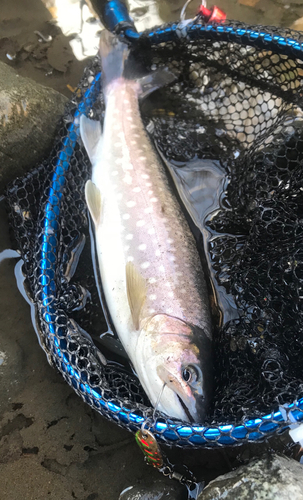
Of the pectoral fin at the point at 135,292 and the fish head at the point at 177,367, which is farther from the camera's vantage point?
the pectoral fin at the point at 135,292

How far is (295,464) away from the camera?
181 centimetres

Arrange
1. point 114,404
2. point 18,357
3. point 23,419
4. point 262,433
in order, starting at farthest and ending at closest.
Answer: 1. point 18,357
2. point 23,419
3. point 114,404
4. point 262,433

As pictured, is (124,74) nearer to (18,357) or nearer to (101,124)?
(101,124)

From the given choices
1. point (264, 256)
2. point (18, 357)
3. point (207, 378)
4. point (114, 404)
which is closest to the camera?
point (114, 404)

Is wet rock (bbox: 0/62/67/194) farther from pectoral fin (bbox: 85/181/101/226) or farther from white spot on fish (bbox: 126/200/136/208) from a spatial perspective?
white spot on fish (bbox: 126/200/136/208)

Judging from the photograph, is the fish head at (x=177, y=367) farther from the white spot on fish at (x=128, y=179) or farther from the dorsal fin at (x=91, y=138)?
the dorsal fin at (x=91, y=138)

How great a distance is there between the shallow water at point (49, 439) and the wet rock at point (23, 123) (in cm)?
83

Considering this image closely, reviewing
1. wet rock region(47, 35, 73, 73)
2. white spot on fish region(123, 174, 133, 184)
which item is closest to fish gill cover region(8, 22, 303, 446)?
white spot on fish region(123, 174, 133, 184)

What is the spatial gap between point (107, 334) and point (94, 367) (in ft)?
1.36

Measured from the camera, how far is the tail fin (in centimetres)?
274

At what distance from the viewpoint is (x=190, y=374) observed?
1.89 meters

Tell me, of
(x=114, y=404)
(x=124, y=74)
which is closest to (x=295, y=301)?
(x=114, y=404)

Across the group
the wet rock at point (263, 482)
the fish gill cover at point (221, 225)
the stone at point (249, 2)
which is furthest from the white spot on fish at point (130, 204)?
the stone at point (249, 2)

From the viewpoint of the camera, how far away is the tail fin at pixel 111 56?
274 centimetres
